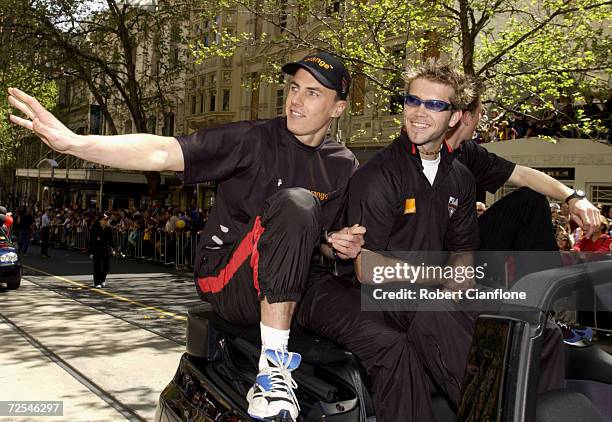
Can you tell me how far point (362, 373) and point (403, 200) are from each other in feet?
2.47

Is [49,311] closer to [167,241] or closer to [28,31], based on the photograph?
[167,241]

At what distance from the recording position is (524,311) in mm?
1526

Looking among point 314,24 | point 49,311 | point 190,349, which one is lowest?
point 49,311

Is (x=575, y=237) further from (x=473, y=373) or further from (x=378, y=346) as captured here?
(x=473, y=373)

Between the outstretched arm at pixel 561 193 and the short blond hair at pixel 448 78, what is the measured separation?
590mm

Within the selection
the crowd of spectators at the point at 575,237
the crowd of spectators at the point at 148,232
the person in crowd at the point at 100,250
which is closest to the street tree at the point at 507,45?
the person in crowd at the point at 100,250

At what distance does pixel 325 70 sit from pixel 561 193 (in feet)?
4.22

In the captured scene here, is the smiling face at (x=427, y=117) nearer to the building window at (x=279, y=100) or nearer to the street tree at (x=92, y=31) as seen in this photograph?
the street tree at (x=92, y=31)

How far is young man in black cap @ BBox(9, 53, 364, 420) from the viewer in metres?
2.41

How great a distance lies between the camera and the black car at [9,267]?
42.5 feet

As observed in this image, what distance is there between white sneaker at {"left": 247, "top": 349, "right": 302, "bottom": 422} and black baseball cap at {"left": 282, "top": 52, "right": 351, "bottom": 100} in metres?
1.47

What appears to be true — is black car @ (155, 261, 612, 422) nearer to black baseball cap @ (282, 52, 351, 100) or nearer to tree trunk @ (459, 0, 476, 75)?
black baseball cap @ (282, 52, 351, 100)

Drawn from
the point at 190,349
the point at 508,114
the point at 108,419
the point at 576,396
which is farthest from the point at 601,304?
the point at 508,114

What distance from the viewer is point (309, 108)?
10.7ft
